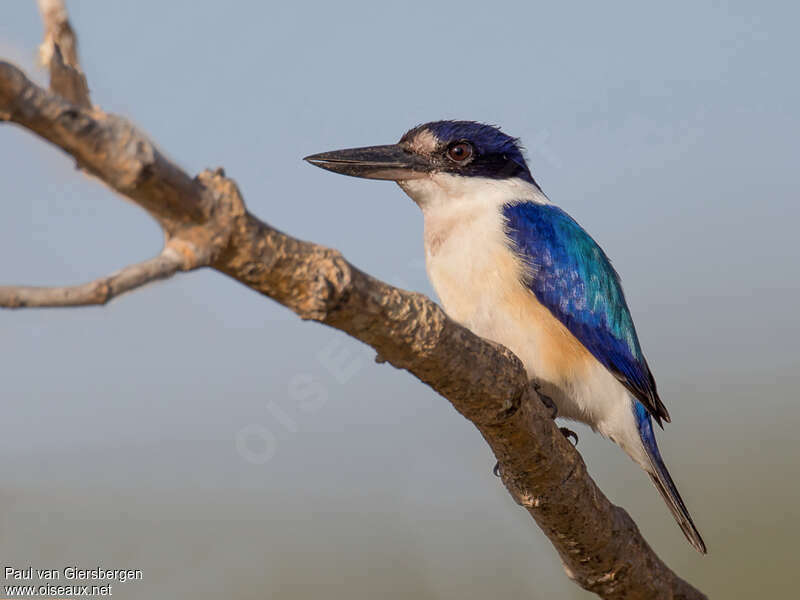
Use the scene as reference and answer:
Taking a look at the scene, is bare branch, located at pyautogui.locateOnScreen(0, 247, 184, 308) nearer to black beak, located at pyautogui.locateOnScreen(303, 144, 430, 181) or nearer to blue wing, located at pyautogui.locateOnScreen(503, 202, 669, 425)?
blue wing, located at pyautogui.locateOnScreen(503, 202, 669, 425)

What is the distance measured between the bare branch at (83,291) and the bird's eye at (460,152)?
2797mm

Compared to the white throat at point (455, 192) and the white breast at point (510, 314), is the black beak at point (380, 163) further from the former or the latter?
the white breast at point (510, 314)

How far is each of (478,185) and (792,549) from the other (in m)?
3.52

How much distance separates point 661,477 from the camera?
4375 millimetres

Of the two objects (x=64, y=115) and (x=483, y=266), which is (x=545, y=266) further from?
(x=64, y=115)

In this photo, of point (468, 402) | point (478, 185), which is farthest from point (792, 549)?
point (468, 402)

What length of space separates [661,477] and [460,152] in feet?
5.83

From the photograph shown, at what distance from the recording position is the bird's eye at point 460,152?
463 centimetres

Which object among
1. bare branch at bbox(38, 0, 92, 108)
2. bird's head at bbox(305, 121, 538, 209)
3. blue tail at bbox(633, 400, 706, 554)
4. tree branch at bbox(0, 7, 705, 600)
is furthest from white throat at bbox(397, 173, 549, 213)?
bare branch at bbox(38, 0, 92, 108)

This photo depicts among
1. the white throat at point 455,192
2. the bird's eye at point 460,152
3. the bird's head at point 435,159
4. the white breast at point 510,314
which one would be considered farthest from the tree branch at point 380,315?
the bird's eye at point 460,152

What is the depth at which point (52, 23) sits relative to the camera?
2.05 meters

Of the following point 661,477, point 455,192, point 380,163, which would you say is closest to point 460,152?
point 455,192

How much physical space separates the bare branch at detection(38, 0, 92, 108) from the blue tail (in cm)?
310

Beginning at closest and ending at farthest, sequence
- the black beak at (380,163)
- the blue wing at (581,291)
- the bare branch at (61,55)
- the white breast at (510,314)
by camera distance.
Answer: the bare branch at (61,55) → the white breast at (510,314) → the blue wing at (581,291) → the black beak at (380,163)
